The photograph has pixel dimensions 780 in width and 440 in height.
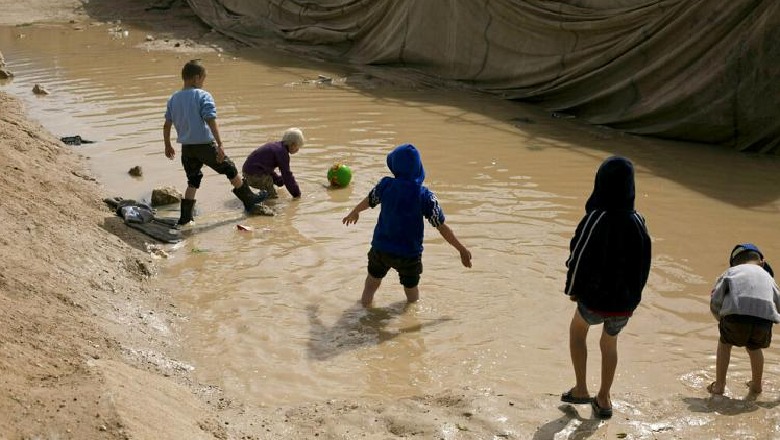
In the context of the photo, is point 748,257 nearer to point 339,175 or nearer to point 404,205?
point 404,205

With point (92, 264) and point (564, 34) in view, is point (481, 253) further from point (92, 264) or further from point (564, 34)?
point (564, 34)

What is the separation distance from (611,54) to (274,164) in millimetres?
5585

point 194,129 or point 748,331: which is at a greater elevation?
point 194,129

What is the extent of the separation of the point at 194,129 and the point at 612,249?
14.9ft

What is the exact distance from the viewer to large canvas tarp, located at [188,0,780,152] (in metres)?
10.9

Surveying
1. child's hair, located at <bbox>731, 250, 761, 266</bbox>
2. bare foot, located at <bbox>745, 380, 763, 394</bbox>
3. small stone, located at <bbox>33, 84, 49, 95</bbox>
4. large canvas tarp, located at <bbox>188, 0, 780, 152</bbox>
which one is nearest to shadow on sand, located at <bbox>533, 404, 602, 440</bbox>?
bare foot, located at <bbox>745, 380, 763, 394</bbox>

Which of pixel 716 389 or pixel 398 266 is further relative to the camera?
pixel 398 266

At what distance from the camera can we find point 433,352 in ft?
19.6

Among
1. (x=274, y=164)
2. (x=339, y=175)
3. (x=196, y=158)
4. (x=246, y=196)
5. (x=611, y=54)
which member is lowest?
(x=246, y=196)

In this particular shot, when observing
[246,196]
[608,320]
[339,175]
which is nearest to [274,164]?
[246,196]

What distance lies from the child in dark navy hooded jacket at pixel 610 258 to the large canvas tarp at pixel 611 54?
679 centimetres

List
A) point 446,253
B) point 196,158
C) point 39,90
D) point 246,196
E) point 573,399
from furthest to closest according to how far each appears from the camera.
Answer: point 39,90 → point 246,196 → point 196,158 → point 446,253 → point 573,399

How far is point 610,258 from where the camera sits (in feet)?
15.8

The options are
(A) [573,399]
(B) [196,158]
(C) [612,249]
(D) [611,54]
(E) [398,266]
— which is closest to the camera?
(C) [612,249]
